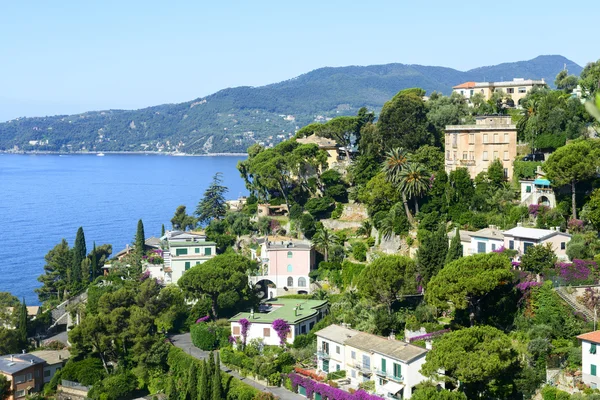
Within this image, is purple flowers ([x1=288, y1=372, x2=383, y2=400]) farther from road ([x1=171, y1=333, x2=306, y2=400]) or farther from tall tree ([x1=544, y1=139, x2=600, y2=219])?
tall tree ([x1=544, y1=139, x2=600, y2=219])

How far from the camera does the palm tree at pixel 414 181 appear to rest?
140 feet

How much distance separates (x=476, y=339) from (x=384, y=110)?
2554 cm

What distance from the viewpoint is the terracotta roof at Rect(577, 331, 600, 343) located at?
2613 cm

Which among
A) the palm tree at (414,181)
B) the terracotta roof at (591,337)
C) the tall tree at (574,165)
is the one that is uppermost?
the tall tree at (574,165)

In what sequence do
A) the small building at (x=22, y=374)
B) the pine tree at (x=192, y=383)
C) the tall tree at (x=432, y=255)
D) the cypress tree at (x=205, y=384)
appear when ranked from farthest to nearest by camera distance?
1. the small building at (x=22, y=374)
2. the tall tree at (x=432, y=255)
3. the pine tree at (x=192, y=383)
4. the cypress tree at (x=205, y=384)

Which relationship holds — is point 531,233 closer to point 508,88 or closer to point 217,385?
point 217,385

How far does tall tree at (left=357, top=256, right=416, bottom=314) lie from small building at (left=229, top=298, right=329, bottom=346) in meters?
4.09

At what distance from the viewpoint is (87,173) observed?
652 ft

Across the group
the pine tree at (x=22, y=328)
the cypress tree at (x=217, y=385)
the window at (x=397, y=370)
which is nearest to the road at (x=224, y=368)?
the cypress tree at (x=217, y=385)

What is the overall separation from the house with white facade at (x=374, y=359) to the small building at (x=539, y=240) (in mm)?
7620

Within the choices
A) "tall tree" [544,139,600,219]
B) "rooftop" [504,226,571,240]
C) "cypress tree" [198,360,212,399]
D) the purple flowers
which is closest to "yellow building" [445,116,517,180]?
"tall tree" [544,139,600,219]

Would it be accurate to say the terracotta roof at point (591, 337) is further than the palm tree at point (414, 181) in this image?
No

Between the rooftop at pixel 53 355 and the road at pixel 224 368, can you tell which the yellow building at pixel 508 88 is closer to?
the road at pixel 224 368

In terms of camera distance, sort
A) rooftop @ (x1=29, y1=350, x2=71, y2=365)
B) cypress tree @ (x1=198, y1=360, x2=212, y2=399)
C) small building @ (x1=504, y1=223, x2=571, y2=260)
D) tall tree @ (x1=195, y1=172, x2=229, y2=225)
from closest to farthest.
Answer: cypress tree @ (x1=198, y1=360, x2=212, y2=399) → small building @ (x1=504, y1=223, x2=571, y2=260) → rooftop @ (x1=29, y1=350, x2=71, y2=365) → tall tree @ (x1=195, y1=172, x2=229, y2=225)
